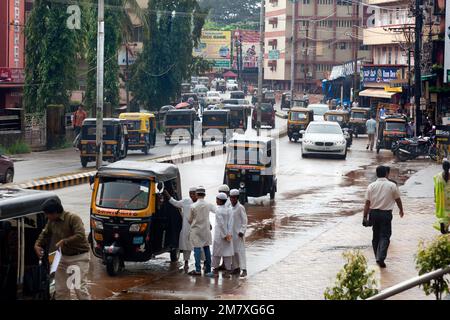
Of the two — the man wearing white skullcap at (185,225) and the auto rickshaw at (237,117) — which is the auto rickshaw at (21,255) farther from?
the auto rickshaw at (237,117)

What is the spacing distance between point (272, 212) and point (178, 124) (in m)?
26.2

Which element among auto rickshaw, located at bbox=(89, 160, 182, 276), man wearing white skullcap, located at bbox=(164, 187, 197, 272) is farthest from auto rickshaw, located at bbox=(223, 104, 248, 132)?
man wearing white skullcap, located at bbox=(164, 187, 197, 272)

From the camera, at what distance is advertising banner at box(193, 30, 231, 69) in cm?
13500

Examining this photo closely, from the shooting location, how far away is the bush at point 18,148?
43616 millimetres

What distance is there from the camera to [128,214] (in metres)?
17.3

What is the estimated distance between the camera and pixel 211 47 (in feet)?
451

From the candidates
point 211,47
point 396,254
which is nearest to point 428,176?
point 396,254

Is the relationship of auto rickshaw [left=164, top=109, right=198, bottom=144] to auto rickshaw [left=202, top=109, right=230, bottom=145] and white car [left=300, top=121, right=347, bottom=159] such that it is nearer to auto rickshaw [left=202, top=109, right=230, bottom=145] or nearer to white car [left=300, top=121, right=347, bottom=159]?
auto rickshaw [left=202, top=109, right=230, bottom=145]

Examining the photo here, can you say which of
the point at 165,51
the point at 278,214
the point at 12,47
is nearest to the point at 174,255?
the point at 278,214

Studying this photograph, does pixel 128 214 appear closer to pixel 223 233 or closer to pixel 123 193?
pixel 123 193

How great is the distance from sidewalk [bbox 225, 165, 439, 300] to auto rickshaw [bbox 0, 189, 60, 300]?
3.11 metres

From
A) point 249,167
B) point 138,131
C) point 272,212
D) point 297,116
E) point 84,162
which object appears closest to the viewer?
point 272,212
